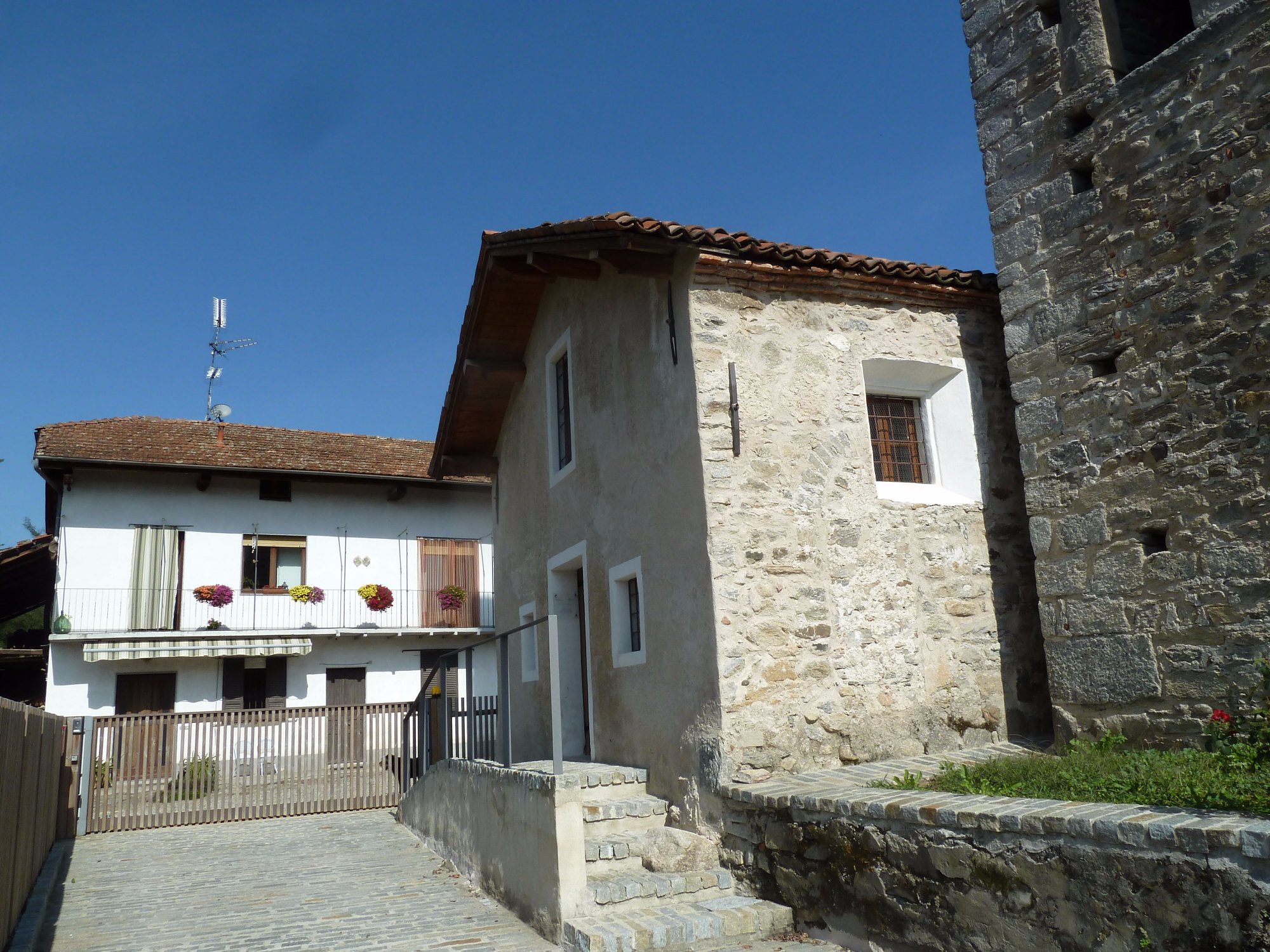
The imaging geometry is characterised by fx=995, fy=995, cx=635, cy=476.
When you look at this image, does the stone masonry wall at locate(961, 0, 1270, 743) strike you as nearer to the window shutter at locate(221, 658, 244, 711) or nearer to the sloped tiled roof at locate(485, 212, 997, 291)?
the sloped tiled roof at locate(485, 212, 997, 291)

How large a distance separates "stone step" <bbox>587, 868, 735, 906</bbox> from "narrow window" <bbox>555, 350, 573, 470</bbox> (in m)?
4.93

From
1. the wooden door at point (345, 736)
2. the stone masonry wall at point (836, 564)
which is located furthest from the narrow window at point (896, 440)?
the wooden door at point (345, 736)

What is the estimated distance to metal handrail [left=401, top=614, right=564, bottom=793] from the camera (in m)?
6.91

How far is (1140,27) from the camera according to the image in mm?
7531

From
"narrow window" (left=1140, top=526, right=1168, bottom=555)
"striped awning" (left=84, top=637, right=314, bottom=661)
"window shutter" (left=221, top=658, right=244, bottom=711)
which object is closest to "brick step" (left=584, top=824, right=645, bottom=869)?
"narrow window" (left=1140, top=526, right=1168, bottom=555)

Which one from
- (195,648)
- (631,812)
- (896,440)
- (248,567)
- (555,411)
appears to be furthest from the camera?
(248,567)

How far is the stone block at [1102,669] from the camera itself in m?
6.52

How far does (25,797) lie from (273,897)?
7.14 feet

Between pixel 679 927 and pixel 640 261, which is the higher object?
pixel 640 261

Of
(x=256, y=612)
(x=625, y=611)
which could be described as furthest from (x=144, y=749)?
(x=256, y=612)

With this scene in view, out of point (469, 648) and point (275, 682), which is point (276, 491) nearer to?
point (275, 682)

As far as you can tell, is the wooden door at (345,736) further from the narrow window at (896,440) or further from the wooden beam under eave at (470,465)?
the narrow window at (896,440)

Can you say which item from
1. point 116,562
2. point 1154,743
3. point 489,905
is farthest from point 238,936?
point 116,562

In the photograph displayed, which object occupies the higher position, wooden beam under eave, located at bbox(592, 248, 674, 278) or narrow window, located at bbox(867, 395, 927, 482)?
wooden beam under eave, located at bbox(592, 248, 674, 278)
